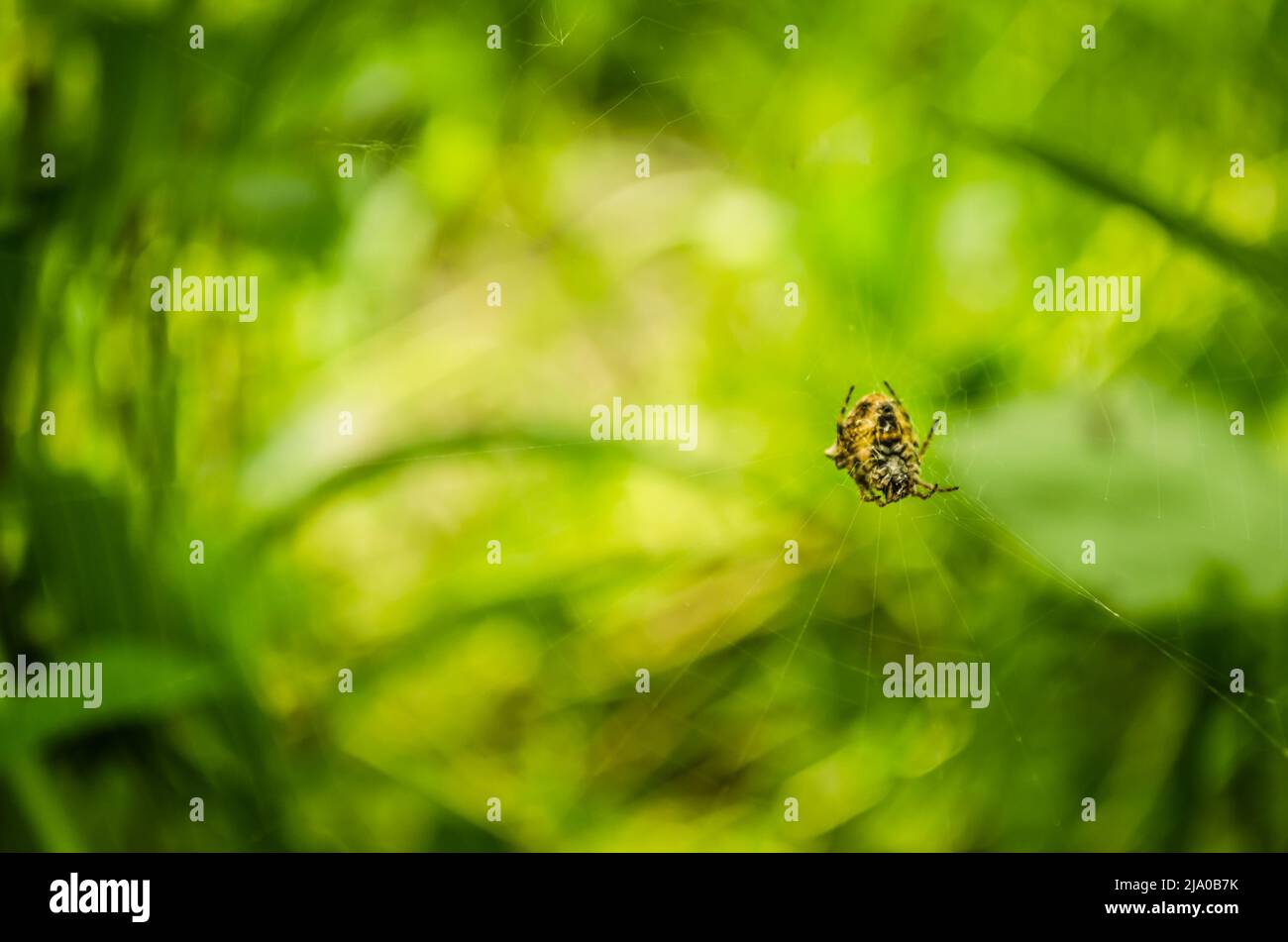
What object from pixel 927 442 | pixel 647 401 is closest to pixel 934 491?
pixel 927 442

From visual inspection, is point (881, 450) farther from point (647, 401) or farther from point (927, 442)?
point (647, 401)

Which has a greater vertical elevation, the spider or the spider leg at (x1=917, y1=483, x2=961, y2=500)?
the spider

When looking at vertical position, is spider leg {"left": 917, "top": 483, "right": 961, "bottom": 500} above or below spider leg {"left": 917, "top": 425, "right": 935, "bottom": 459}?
below

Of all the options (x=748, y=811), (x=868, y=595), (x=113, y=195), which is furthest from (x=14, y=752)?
(x=868, y=595)

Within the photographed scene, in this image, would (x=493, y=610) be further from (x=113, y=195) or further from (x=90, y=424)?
(x=113, y=195)

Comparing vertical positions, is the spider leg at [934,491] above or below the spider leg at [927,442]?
below
